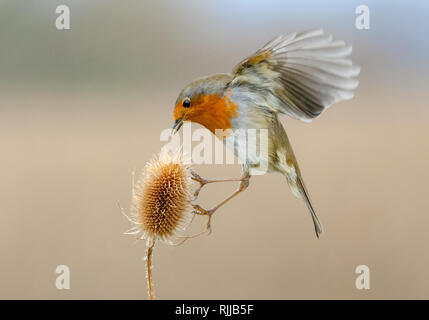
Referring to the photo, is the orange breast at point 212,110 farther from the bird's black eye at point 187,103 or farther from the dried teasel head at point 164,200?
the dried teasel head at point 164,200

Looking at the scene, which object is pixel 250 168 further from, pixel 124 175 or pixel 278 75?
pixel 124 175

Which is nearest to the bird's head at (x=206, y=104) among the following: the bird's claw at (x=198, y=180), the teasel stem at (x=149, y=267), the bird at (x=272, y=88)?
the bird at (x=272, y=88)

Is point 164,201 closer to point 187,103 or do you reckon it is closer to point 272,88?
point 187,103

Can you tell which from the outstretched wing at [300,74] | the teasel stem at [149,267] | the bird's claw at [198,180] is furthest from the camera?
the bird's claw at [198,180]

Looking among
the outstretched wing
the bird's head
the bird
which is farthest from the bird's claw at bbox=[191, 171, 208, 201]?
the outstretched wing

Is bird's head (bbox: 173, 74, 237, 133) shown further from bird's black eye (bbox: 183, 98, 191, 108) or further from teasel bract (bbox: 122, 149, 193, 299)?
teasel bract (bbox: 122, 149, 193, 299)
